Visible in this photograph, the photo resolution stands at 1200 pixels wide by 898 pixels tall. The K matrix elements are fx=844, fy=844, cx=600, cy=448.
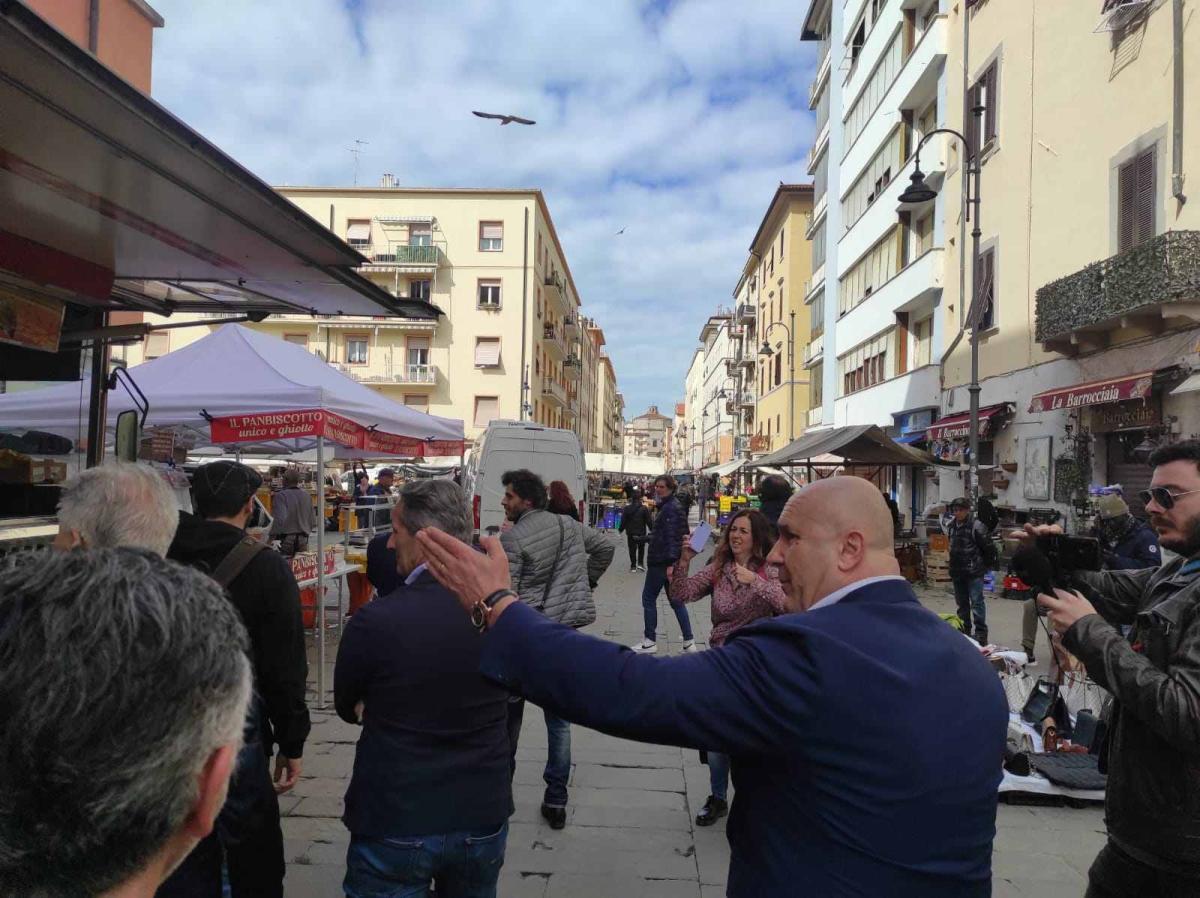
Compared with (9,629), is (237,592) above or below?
below

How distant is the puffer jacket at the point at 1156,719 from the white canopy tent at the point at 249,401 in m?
5.74

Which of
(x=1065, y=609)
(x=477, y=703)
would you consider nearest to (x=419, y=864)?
(x=477, y=703)

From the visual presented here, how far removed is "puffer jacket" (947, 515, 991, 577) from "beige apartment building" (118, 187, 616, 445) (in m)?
34.2

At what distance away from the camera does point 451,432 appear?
11.4 metres

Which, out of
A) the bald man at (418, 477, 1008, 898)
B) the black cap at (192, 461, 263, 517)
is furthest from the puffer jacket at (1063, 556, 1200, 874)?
the black cap at (192, 461, 263, 517)

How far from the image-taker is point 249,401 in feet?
24.4

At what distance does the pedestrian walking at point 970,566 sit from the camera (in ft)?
34.3

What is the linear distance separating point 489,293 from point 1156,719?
4454cm

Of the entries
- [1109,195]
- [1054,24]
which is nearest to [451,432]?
[1109,195]

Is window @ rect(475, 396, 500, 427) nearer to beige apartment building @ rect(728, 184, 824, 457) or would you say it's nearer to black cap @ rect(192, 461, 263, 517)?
beige apartment building @ rect(728, 184, 824, 457)

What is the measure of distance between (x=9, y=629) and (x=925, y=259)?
25.1 m

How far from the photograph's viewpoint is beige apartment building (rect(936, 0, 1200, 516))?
12984 mm

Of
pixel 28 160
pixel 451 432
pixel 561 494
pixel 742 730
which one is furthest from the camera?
pixel 451 432

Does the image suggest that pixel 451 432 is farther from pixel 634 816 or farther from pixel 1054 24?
pixel 1054 24
